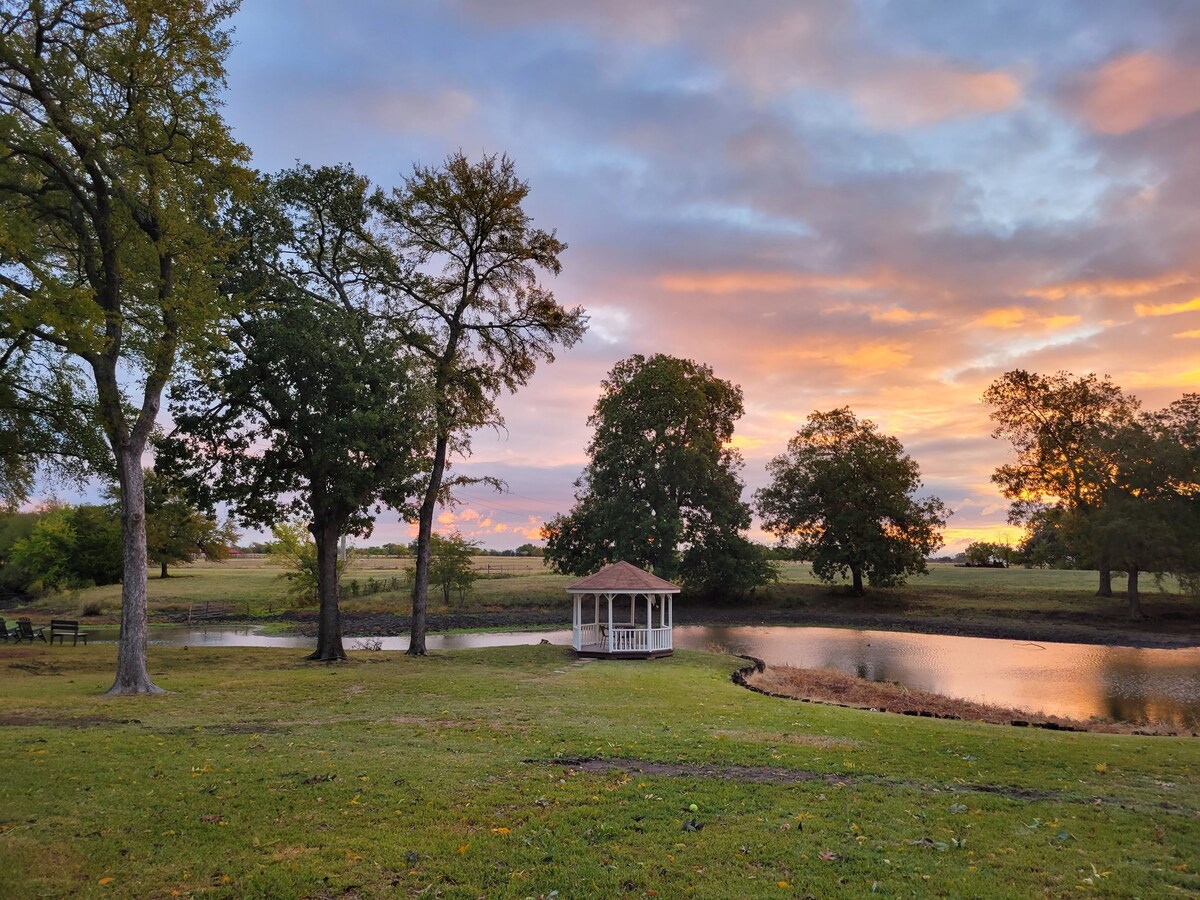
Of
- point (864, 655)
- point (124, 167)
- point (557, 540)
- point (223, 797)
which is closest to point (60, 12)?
point (124, 167)

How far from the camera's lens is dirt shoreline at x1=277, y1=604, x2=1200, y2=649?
36.1 metres

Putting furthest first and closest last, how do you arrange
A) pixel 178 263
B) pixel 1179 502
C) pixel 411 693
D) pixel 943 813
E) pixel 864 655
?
pixel 1179 502 → pixel 864 655 → pixel 178 263 → pixel 411 693 → pixel 943 813

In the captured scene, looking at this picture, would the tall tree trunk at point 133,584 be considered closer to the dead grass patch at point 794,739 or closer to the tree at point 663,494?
the dead grass patch at point 794,739

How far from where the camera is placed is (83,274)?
19.7 metres

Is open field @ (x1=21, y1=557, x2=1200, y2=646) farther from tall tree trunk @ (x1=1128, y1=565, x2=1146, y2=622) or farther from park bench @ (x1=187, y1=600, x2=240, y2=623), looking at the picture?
park bench @ (x1=187, y1=600, x2=240, y2=623)

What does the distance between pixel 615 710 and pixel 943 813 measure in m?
7.74

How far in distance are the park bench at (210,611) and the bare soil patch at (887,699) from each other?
38.2 m

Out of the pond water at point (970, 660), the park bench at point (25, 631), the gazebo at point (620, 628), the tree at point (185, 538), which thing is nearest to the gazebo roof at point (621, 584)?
the gazebo at point (620, 628)

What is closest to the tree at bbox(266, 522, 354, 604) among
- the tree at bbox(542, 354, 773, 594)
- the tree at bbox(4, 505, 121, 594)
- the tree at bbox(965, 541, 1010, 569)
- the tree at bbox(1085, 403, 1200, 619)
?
the tree at bbox(4, 505, 121, 594)

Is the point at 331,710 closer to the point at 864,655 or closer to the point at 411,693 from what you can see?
the point at 411,693

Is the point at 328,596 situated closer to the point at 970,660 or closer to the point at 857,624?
the point at 970,660

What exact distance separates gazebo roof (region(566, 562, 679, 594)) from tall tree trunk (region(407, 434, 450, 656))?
5.23 m

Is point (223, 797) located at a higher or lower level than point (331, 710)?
higher

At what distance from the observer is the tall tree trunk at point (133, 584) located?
620 inches
